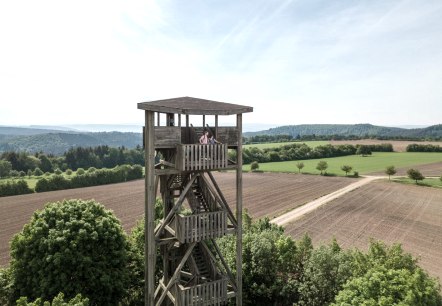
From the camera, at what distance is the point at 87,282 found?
48.1ft

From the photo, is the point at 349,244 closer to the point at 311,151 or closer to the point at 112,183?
the point at 112,183

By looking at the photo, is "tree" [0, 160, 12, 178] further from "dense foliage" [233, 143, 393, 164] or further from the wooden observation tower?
the wooden observation tower

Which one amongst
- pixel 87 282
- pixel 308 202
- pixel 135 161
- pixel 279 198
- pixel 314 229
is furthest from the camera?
pixel 135 161

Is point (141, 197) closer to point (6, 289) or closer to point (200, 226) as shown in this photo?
point (6, 289)

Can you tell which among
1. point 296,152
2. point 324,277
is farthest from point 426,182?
point 324,277

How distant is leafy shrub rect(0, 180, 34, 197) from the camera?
59.0 meters

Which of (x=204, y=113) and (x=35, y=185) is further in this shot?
(x=35, y=185)

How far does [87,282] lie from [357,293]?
12362 mm

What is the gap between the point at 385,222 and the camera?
40281 mm

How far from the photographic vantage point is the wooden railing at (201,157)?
39.9 ft

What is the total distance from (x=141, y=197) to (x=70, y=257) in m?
45.4

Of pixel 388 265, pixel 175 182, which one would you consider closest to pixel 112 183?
pixel 175 182

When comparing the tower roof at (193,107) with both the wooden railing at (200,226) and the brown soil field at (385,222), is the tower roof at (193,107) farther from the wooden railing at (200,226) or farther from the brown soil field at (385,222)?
the brown soil field at (385,222)

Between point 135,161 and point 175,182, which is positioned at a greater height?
point 175,182
